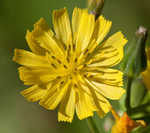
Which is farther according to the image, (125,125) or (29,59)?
(29,59)

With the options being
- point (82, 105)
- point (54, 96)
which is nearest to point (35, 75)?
point (54, 96)

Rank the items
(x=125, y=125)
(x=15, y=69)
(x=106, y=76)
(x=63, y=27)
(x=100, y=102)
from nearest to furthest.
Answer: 1. (x=125, y=125)
2. (x=100, y=102)
3. (x=106, y=76)
4. (x=63, y=27)
5. (x=15, y=69)

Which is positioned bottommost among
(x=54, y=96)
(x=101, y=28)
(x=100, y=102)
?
(x=100, y=102)

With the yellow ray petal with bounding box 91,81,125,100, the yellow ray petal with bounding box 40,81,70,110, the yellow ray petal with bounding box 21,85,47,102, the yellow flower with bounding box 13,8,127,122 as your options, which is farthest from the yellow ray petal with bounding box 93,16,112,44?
the yellow ray petal with bounding box 21,85,47,102

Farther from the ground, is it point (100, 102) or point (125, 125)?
point (100, 102)

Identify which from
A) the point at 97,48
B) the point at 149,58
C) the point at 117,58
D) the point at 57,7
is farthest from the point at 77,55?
the point at 57,7

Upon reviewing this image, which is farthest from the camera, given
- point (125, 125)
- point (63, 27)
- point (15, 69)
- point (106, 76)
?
point (15, 69)

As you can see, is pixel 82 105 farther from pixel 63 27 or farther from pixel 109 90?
pixel 63 27
